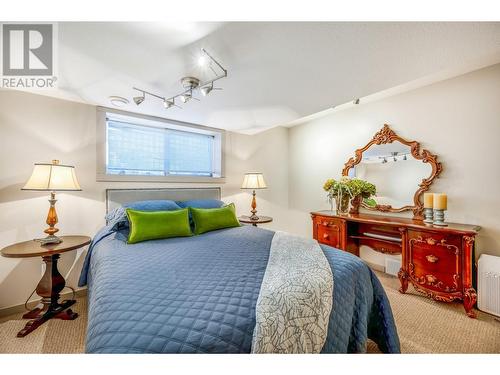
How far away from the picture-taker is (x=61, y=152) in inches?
84.0

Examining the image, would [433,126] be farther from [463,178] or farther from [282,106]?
[282,106]

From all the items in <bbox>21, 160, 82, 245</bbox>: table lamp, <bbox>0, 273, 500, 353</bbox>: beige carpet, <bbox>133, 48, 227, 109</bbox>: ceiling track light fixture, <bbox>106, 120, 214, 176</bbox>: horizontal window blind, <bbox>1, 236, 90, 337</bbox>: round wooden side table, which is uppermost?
<bbox>133, 48, 227, 109</bbox>: ceiling track light fixture

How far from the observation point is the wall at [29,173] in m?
1.90

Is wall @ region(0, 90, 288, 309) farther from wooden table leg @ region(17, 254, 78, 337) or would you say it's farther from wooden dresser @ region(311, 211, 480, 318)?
wooden dresser @ region(311, 211, 480, 318)

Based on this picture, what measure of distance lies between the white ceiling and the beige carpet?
6.66 feet

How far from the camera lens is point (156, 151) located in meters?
2.85

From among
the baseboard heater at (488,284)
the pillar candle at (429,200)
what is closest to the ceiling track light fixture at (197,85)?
the pillar candle at (429,200)

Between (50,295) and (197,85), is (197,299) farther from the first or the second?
(50,295)

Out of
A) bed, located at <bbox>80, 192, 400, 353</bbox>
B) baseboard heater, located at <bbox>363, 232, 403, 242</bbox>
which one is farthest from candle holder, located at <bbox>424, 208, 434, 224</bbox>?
bed, located at <bbox>80, 192, 400, 353</bbox>

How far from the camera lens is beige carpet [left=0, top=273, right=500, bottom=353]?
150 centimetres

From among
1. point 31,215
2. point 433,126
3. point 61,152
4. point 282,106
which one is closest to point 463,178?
point 433,126

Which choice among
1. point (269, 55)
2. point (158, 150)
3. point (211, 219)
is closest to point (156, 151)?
point (158, 150)

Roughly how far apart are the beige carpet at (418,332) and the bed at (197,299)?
0.51m
